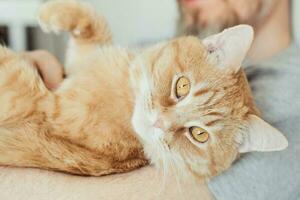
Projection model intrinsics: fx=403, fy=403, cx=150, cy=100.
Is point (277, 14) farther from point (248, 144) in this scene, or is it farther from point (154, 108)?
point (154, 108)

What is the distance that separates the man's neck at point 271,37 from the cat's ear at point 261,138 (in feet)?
1.87

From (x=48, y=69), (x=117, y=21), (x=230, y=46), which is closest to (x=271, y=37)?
(x=230, y=46)

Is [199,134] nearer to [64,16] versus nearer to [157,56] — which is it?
[157,56]

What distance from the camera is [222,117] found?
4.11 ft

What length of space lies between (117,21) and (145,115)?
187cm

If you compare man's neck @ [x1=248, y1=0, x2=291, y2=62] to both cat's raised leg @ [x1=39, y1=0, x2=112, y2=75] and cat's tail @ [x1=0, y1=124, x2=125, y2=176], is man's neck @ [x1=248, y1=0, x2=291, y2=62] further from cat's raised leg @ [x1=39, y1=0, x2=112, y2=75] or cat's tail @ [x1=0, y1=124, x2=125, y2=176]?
cat's tail @ [x1=0, y1=124, x2=125, y2=176]

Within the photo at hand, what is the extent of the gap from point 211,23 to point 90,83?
722 millimetres

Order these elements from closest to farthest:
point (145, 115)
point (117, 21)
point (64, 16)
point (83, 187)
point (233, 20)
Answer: point (83, 187), point (145, 115), point (64, 16), point (233, 20), point (117, 21)

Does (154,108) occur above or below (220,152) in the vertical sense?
above

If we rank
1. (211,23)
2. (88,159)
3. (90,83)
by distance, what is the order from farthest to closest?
1. (211,23)
2. (90,83)
3. (88,159)

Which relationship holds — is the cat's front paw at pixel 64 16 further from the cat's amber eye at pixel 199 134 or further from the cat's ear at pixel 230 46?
the cat's amber eye at pixel 199 134

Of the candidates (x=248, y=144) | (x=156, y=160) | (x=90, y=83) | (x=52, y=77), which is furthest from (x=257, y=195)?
(x=52, y=77)

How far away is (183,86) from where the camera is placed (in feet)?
4.05

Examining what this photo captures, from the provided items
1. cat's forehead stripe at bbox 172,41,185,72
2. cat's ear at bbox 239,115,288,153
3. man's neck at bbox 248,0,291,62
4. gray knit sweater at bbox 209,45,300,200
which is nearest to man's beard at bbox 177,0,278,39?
man's neck at bbox 248,0,291,62
